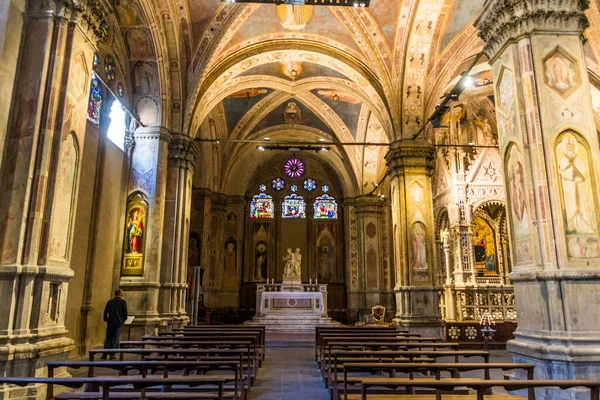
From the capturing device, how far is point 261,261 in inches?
1001

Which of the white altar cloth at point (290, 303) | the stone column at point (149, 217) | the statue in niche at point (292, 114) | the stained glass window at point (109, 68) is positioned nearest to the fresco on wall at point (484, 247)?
the white altar cloth at point (290, 303)

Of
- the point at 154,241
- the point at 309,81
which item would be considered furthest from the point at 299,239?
the point at 154,241

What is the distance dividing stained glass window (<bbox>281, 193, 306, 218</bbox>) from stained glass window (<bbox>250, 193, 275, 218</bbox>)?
0.79 m

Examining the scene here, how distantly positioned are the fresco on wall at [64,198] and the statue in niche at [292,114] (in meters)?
15.0

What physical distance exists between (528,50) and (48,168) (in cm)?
677

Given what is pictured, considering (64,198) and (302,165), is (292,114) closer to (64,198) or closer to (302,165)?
(302,165)

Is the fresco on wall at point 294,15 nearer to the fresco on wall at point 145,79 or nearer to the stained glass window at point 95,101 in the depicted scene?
the fresco on wall at point 145,79

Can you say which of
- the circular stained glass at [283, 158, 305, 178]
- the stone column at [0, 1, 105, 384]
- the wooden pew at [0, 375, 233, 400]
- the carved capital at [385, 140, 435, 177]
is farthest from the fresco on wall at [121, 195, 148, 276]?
the circular stained glass at [283, 158, 305, 178]

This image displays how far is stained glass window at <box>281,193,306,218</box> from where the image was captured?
26422 millimetres

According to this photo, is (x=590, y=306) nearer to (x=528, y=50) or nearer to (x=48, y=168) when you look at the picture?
(x=528, y=50)

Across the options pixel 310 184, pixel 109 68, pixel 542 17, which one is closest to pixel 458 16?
pixel 542 17

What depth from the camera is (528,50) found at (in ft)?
20.1

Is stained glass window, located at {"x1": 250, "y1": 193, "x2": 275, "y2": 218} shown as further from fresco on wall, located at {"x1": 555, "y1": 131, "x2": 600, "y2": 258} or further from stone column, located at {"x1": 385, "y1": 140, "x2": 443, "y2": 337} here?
fresco on wall, located at {"x1": 555, "y1": 131, "x2": 600, "y2": 258}

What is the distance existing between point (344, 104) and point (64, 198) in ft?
49.2
